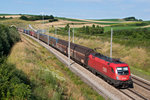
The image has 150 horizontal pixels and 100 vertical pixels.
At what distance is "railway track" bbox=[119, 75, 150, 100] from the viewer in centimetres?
1719

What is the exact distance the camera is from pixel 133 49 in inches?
1519

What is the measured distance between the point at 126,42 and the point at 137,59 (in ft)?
41.7

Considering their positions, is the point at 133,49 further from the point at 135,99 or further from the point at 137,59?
the point at 135,99

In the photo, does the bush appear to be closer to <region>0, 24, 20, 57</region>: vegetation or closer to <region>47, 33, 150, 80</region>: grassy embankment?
<region>0, 24, 20, 57</region>: vegetation

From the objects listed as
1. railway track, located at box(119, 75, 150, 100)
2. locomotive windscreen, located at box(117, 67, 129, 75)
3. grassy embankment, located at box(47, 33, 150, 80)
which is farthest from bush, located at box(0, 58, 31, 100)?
grassy embankment, located at box(47, 33, 150, 80)

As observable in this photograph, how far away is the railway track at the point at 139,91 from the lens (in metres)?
17.2

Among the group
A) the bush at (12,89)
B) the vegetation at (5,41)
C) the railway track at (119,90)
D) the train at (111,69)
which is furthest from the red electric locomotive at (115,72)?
the vegetation at (5,41)

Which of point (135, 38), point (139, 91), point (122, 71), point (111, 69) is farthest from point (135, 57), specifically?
point (135, 38)

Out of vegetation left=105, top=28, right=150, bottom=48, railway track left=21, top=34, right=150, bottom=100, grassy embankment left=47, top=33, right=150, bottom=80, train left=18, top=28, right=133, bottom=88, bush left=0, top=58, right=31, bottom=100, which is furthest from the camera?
vegetation left=105, top=28, right=150, bottom=48

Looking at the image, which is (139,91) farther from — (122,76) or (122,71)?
(122,71)

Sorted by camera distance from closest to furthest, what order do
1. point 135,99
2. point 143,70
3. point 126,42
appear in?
point 135,99, point 143,70, point 126,42

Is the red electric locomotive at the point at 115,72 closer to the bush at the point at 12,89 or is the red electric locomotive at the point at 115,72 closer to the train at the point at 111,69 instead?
the train at the point at 111,69

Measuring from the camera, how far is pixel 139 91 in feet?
61.8

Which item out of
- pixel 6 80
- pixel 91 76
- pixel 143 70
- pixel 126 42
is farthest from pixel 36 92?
pixel 126 42
